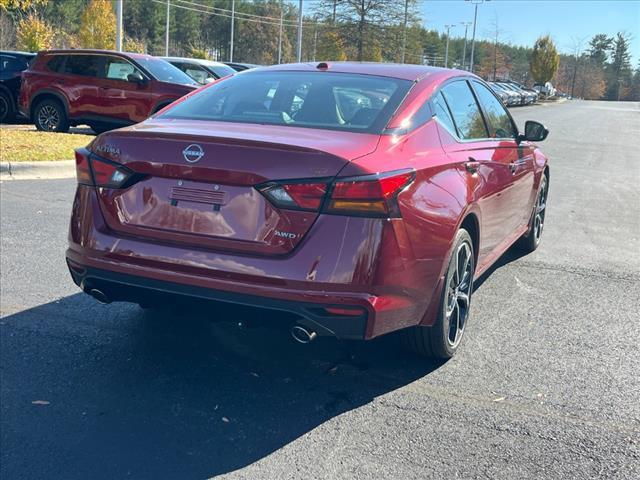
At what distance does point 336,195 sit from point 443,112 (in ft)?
4.64

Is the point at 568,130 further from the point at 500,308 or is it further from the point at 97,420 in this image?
the point at 97,420

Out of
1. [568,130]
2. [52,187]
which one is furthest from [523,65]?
[52,187]

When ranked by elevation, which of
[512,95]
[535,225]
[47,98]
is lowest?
[535,225]

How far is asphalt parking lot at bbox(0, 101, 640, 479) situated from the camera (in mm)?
2992

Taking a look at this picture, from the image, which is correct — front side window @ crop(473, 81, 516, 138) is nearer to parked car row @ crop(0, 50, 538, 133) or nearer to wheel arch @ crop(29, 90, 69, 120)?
parked car row @ crop(0, 50, 538, 133)

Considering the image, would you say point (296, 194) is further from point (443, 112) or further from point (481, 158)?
point (481, 158)

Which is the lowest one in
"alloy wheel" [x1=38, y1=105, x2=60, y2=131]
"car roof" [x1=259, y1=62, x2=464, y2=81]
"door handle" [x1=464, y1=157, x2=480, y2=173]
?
"alloy wheel" [x1=38, y1=105, x2=60, y2=131]

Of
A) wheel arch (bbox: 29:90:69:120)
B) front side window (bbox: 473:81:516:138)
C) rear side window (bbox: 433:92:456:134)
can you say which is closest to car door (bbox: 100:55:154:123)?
wheel arch (bbox: 29:90:69:120)

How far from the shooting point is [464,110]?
15.1 feet

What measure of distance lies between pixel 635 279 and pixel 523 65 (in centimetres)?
10182

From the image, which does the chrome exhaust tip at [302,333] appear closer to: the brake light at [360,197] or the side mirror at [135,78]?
the brake light at [360,197]

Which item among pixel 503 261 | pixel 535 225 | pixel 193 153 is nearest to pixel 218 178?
pixel 193 153

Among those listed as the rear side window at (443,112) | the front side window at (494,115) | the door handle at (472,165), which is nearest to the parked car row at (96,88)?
the front side window at (494,115)

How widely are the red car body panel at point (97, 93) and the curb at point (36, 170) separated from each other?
3.95 metres
